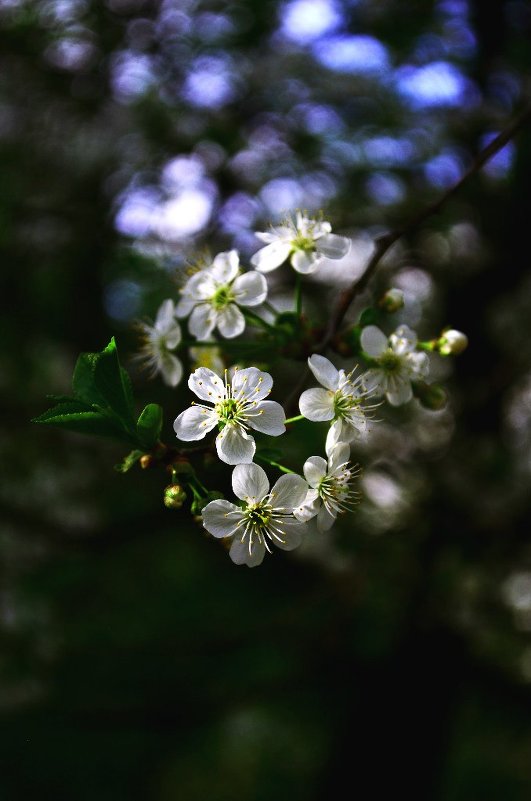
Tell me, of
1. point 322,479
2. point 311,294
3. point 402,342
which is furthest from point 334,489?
point 311,294

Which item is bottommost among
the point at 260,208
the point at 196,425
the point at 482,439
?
the point at 482,439

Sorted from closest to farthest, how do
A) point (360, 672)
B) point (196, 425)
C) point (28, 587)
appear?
1. point (196, 425)
2. point (28, 587)
3. point (360, 672)

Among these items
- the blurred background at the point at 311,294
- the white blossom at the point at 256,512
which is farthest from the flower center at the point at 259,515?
the blurred background at the point at 311,294

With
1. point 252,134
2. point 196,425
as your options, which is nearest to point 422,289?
point 252,134

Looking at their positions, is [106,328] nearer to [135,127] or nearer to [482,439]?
[135,127]

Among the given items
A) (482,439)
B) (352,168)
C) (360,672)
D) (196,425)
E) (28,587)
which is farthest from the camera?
(360,672)

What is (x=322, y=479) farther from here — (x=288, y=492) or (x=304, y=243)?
(x=304, y=243)
